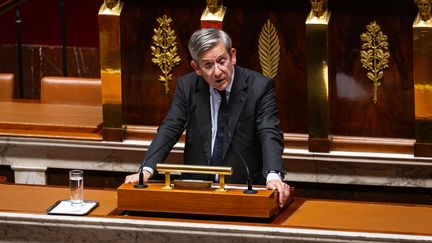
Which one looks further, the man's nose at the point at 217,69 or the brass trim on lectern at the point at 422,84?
the brass trim on lectern at the point at 422,84

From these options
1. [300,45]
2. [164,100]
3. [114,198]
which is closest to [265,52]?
[300,45]

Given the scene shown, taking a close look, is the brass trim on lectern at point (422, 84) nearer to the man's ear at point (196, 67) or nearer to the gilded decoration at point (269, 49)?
the gilded decoration at point (269, 49)

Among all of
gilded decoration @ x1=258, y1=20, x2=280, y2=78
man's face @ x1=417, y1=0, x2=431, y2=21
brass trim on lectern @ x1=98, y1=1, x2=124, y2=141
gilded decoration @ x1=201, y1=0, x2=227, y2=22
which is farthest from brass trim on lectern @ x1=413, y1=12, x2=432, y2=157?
brass trim on lectern @ x1=98, y1=1, x2=124, y2=141

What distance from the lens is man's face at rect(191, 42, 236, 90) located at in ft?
15.0

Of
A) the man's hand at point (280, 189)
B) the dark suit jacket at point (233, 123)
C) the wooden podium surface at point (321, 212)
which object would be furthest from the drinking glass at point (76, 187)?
the man's hand at point (280, 189)

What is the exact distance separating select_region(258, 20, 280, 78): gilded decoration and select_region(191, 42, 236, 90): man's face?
1068 millimetres

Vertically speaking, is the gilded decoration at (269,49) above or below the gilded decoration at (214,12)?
below

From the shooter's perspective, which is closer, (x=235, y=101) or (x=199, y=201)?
(x=199, y=201)

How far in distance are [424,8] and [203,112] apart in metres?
1.29

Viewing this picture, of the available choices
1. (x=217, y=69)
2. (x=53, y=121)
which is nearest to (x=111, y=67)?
(x=53, y=121)

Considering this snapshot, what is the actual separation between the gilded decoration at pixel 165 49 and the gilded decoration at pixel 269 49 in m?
0.44

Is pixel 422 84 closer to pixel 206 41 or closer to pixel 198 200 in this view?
pixel 206 41

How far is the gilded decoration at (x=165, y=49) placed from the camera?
5910mm

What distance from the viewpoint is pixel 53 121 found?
6.30 m
